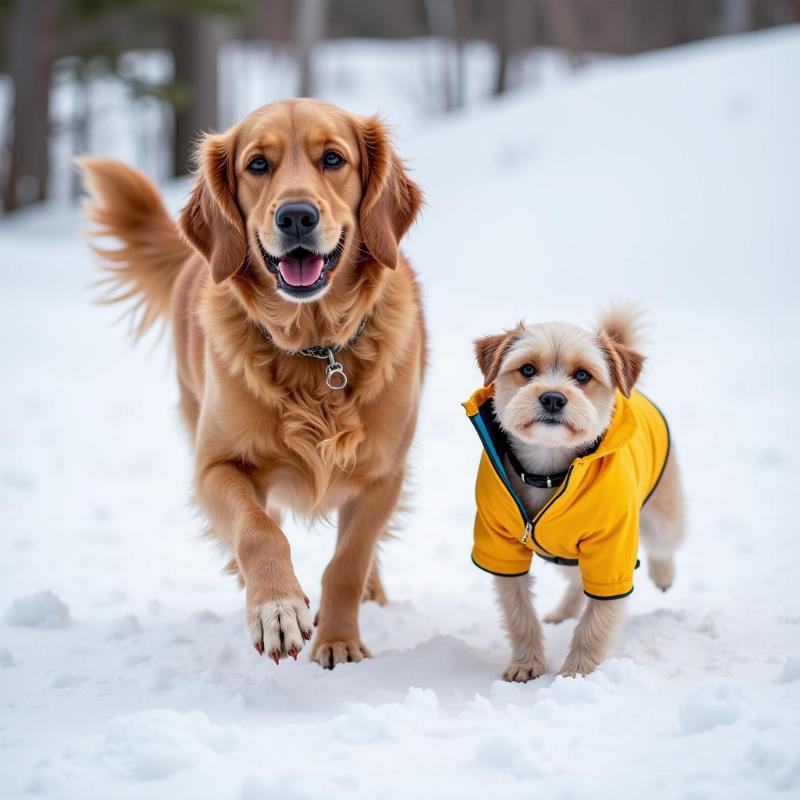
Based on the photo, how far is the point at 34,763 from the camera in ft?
7.64

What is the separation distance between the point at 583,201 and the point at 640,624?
1014 cm

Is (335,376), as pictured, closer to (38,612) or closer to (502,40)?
(38,612)

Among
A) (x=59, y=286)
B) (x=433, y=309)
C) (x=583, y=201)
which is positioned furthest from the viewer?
(x=583, y=201)

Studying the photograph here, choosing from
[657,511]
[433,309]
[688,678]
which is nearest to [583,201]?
[433,309]

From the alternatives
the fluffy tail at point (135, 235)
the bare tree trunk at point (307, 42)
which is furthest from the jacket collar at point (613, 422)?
the bare tree trunk at point (307, 42)

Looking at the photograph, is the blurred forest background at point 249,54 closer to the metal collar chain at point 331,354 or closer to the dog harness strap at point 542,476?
the metal collar chain at point 331,354

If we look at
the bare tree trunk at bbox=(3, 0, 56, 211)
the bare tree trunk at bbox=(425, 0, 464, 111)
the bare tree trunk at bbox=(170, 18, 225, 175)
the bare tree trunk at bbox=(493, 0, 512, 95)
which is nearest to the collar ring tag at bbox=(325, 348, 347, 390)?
the bare tree trunk at bbox=(170, 18, 225, 175)

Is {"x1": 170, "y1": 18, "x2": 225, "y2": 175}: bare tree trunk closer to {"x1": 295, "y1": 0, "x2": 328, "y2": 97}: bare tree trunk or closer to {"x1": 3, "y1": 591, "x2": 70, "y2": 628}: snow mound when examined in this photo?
{"x1": 295, "y1": 0, "x2": 328, "y2": 97}: bare tree trunk

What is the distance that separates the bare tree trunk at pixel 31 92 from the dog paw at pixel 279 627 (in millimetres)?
14383

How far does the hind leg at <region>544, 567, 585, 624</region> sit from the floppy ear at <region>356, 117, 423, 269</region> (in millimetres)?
1466

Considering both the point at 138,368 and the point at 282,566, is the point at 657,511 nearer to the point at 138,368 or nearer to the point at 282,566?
the point at 282,566

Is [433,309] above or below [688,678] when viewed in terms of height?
Answer: below

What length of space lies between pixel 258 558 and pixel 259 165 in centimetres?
136

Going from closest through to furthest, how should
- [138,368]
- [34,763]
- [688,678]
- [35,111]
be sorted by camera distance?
[34,763] < [688,678] < [138,368] < [35,111]
